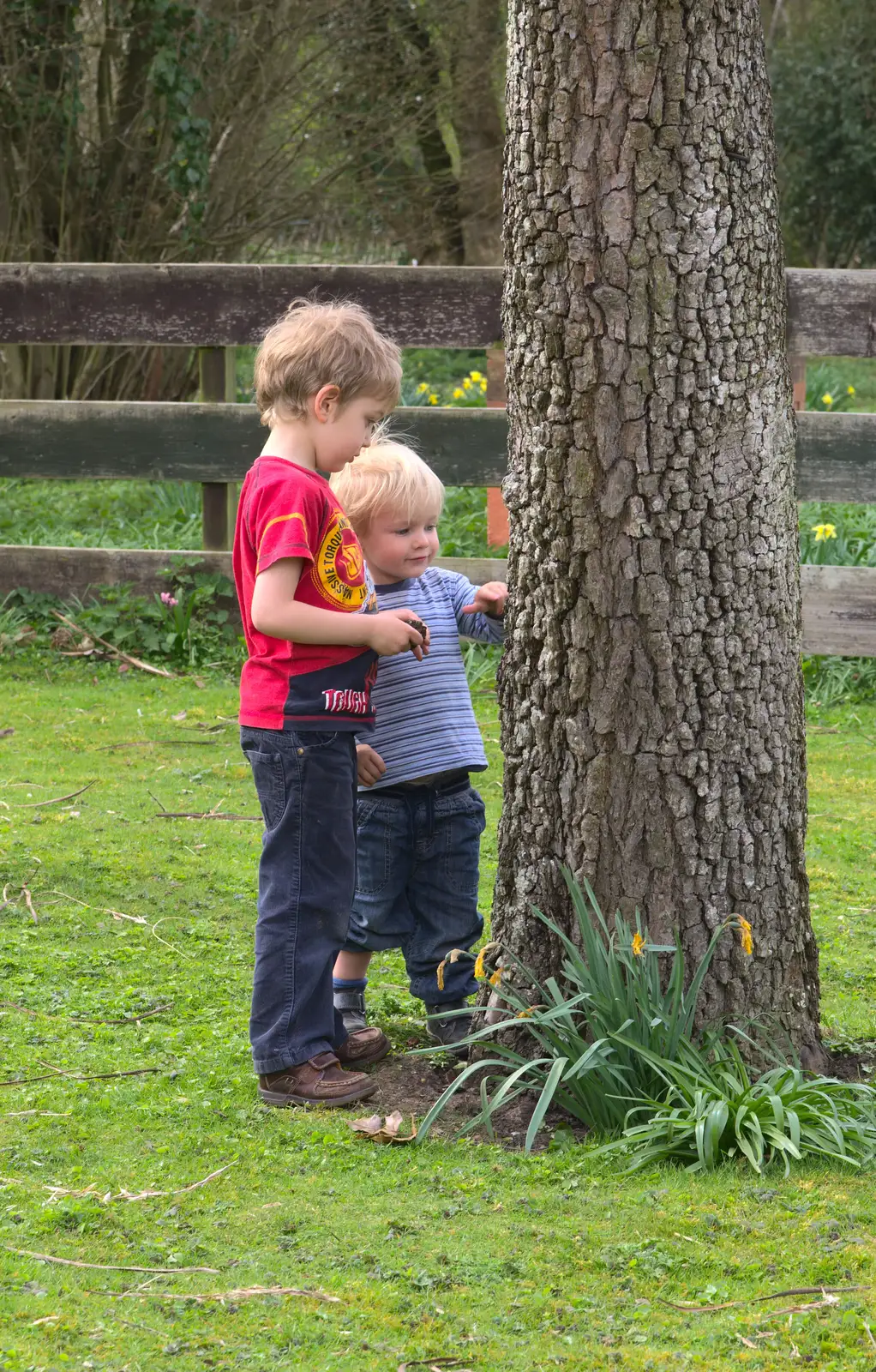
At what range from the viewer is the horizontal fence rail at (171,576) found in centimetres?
636

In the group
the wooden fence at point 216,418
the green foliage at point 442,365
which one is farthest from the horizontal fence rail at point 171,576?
the green foliage at point 442,365

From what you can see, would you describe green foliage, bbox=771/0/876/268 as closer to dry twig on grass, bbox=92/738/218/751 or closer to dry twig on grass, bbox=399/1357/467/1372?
dry twig on grass, bbox=92/738/218/751

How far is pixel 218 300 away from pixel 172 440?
0.67 meters

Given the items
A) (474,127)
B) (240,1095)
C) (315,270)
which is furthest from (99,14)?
(240,1095)

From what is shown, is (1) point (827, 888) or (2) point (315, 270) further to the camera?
(2) point (315, 270)

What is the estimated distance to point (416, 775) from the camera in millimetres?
3109

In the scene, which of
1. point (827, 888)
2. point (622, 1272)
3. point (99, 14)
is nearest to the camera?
point (622, 1272)

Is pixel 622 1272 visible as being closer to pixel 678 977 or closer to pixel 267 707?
pixel 678 977

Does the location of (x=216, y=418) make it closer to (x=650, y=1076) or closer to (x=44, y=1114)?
(x=44, y=1114)

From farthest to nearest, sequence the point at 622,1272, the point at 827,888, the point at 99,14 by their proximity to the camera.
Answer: the point at 99,14 < the point at 827,888 < the point at 622,1272

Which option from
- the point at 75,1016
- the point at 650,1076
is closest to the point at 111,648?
the point at 75,1016

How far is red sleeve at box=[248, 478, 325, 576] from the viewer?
2.72 metres

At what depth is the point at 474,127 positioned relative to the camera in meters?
14.0

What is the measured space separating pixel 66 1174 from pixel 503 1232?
0.74 meters
